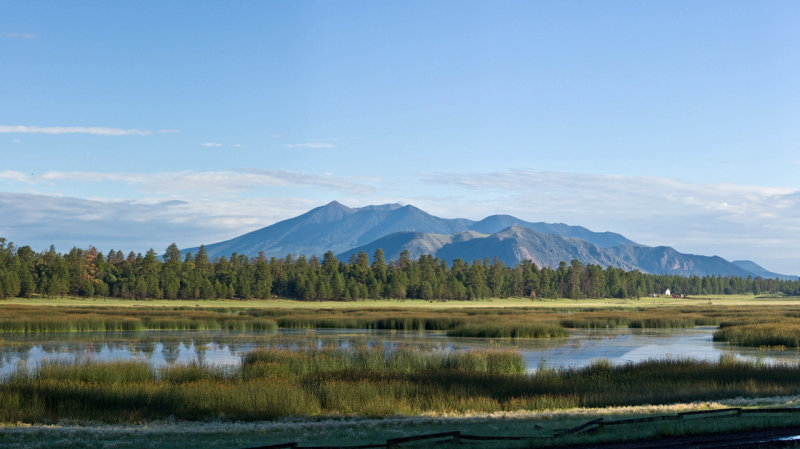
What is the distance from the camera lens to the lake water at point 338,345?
40.8 meters

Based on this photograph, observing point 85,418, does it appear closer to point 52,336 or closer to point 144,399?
point 144,399

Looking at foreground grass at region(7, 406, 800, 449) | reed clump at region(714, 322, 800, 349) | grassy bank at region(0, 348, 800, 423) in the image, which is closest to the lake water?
reed clump at region(714, 322, 800, 349)

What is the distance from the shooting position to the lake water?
134 feet

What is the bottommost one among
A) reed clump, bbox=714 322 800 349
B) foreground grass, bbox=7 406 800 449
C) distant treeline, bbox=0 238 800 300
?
reed clump, bbox=714 322 800 349

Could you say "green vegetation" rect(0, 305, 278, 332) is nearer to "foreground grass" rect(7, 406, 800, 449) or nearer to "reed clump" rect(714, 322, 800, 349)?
"reed clump" rect(714, 322, 800, 349)

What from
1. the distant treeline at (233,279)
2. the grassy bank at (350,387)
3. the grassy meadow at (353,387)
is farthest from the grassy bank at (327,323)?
the distant treeline at (233,279)

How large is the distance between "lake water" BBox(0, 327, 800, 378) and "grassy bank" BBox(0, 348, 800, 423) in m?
5.53

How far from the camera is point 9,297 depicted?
119 metres

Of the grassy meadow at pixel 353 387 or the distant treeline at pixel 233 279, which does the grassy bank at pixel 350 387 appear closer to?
the grassy meadow at pixel 353 387

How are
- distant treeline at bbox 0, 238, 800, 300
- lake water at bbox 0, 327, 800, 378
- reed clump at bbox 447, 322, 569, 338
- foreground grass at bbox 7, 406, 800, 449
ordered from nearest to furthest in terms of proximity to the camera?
1. foreground grass at bbox 7, 406, 800, 449
2. lake water at bbox 0, 327, 800, 378
3. reed clump at bbox 447, 322, 569, 338
4. distant treeline at bbox 0, 238, 800, 300

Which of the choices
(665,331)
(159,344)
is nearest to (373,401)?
(159,344)

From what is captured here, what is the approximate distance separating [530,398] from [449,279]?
160 metres

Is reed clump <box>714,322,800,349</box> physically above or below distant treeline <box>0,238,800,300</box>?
below

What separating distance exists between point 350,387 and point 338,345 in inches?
949
